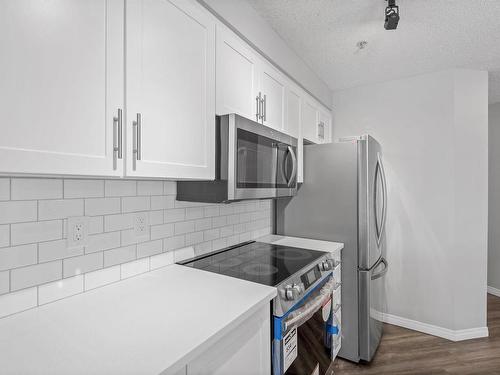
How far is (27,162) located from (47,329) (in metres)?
0.53

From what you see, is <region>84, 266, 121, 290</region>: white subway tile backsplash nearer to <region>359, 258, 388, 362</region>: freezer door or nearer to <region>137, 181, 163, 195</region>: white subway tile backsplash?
<region>137, 181, 163, 195</region>: white subway tile backsplash

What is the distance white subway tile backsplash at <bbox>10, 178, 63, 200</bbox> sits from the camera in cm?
100

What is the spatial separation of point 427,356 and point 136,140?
2789 mm

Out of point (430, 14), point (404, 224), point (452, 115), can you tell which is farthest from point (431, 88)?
point (404, 224)

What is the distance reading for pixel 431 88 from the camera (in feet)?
9.20

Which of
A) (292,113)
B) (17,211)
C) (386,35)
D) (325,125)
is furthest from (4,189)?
(325,125)

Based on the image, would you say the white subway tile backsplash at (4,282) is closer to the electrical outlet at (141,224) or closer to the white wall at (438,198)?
the electrical outlet at (141,224)

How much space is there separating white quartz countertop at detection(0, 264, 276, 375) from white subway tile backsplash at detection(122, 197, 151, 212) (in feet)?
1.10

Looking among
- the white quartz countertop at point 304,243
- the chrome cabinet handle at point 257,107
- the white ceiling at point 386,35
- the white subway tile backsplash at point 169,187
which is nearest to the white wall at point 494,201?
the white ceiling at point 386,35

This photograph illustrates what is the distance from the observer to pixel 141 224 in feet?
4.66

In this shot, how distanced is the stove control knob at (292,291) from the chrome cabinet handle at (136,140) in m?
0.85

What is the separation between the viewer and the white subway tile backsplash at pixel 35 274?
99 centimetres

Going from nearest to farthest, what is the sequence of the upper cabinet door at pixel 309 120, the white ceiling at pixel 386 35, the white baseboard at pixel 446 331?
the white ceiling at pixel 386 35, the upper cabinet door at pixel 309 120, the white baseboard at pixel 446 331

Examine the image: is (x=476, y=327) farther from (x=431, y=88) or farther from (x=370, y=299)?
(x=431, y=88)
